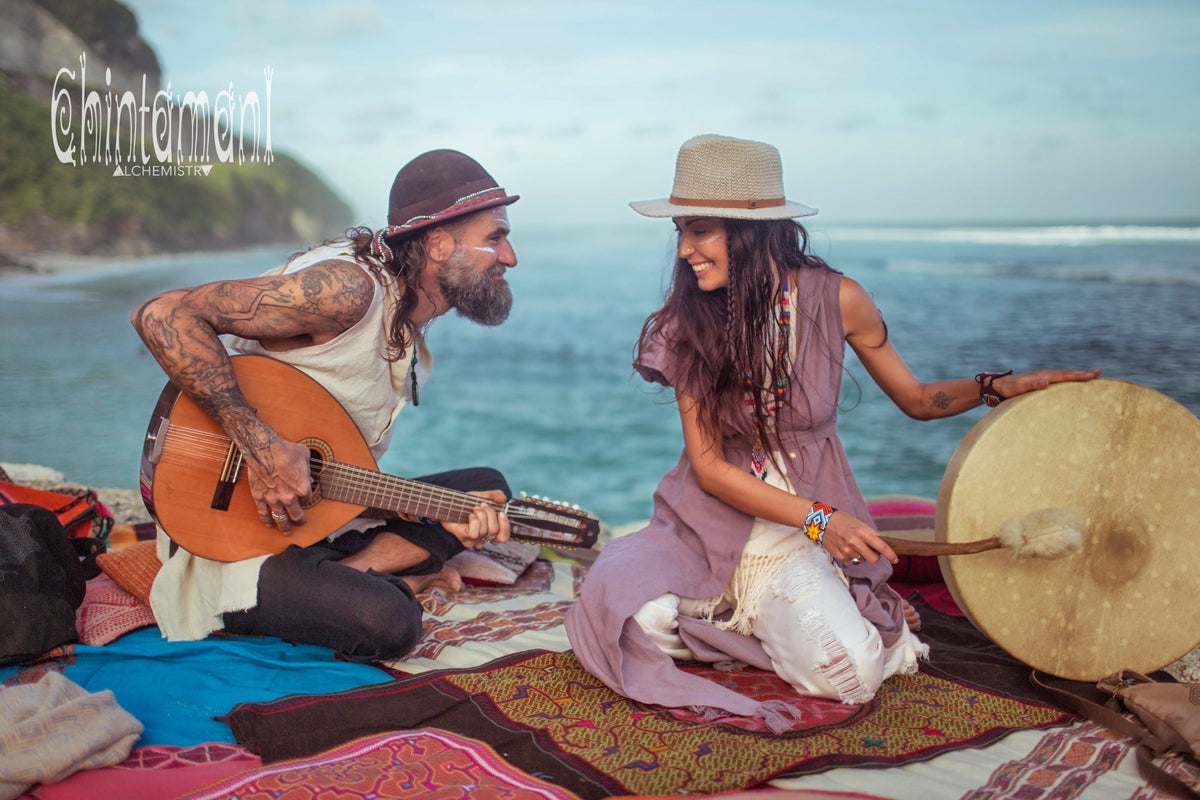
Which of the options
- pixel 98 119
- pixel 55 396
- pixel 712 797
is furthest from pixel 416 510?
pixel 98 119

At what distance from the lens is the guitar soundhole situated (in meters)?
3.27

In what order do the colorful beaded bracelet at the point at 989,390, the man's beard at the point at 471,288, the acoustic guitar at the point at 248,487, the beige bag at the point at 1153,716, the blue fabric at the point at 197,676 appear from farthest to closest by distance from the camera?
the man's beard at the point at 471,288 → the acoustic guitar at the point at 248,487 → the colorful beaded bracelet at the point at 989,390 → the blue fabric at the point at 197,676 → the beige bag at the point at 1153,716

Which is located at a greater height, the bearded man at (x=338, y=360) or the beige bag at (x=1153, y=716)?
the bearded man at (x=338, y=360)

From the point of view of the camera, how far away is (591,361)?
1623 centimetres

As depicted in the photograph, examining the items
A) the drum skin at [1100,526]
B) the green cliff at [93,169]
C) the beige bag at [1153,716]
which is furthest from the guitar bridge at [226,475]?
the green cliff at [93,169]

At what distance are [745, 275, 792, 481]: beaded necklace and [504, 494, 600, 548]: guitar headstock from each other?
1.90 ft

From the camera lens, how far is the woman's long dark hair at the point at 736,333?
9.92ft

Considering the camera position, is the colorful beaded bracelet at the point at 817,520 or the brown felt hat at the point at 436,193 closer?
the colorful beaded bracelet at the point at 817,520

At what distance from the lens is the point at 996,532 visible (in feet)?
9.07

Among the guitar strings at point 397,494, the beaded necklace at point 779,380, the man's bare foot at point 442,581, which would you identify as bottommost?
the man's bare foot at point 442,581

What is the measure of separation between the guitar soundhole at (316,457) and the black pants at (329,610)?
217 mm

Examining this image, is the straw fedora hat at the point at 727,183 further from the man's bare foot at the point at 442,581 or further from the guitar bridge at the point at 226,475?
the man's bare foot at the point at 442,581

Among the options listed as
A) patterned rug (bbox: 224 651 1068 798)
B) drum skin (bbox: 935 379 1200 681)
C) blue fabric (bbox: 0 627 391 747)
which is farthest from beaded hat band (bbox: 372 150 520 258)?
drum skin (bbox: 935 379 1200 681)

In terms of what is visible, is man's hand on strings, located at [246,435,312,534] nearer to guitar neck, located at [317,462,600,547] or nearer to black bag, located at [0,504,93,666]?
guitar neck, located at [317,462,600,547]
